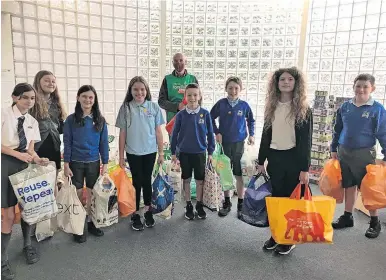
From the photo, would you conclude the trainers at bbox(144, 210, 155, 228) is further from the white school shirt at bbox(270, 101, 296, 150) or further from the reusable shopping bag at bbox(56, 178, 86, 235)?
the white school shirt at bbox(270, 101, 296, 150)

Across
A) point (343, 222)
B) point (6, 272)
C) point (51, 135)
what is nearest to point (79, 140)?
point (51, 135)

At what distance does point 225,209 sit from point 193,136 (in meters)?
0.83

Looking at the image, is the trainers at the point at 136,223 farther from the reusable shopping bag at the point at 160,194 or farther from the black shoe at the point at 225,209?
the black shoe at the point at 225,209

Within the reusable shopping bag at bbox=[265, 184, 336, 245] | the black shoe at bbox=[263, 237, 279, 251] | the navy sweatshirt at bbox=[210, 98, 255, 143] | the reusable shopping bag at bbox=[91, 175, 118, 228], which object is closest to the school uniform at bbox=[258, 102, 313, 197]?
the reusable shopping bag at bbox=[265, 184, 336, 245]

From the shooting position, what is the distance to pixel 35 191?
1966 millimetres

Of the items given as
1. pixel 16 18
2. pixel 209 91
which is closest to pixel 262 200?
pixel 209 91

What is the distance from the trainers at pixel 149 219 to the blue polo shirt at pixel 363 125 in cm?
176

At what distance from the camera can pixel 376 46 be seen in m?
3.37

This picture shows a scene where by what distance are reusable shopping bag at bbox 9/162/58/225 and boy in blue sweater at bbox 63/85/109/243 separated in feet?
0.94

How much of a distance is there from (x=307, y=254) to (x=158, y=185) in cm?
126

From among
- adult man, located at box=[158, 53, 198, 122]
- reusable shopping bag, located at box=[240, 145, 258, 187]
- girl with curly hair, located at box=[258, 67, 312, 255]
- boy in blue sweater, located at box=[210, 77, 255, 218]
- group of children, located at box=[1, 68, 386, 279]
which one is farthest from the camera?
adult man, located at box=[158, 53, 198, 122]

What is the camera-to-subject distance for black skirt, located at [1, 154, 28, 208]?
74.1 inches

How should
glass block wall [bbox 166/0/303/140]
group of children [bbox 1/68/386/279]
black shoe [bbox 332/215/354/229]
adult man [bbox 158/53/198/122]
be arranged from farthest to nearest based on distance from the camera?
glass block wall [bbox 166/0/303/140] < adult man [bbox 158/53/198/122] < black shoe [bbox 332/215/354/229] < group of children [bbox 1/68/386/279]

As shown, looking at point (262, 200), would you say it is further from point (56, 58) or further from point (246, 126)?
point (56, 58)
